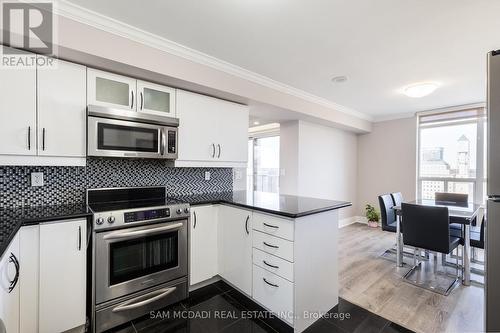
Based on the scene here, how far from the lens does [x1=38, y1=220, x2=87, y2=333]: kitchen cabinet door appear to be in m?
1.60

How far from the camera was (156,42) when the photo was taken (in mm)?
2119

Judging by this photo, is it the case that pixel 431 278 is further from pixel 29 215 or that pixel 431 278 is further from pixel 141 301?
pixel 29 215

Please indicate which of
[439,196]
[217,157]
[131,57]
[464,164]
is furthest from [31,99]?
[464,164]

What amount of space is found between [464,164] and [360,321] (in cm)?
390

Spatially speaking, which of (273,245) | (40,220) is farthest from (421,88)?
(40,220)

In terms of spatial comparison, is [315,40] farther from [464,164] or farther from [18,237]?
[464,164]

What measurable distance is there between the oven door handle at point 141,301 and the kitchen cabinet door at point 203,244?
28cm

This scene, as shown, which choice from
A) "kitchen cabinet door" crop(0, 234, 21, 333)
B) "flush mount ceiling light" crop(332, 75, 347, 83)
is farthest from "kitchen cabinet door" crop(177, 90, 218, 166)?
"flush mount ceiling light" crop(332, 75, 347, 83)

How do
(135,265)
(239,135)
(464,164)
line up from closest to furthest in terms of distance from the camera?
(135,265) → (239,135) → (464,164)

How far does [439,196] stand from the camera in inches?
148

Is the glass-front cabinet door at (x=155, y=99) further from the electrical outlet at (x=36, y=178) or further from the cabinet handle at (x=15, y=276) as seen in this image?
the cabinet handle at (x=15, y=276)

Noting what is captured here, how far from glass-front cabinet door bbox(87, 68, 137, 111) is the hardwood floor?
2.87m

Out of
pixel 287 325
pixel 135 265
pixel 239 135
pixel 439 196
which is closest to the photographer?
pixel 287 325

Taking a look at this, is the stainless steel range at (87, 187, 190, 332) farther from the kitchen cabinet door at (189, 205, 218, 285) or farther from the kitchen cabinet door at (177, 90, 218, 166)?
the kitchen cabinet door at (177, 90, 218, 166)
